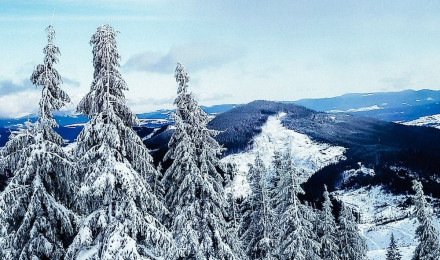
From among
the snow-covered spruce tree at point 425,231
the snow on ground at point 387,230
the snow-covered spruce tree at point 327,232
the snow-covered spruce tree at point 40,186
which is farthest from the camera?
the snow on ground at point 387,230

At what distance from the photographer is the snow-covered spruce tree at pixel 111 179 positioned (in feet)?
36.5

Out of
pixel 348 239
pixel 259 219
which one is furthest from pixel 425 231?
pixel 259 219

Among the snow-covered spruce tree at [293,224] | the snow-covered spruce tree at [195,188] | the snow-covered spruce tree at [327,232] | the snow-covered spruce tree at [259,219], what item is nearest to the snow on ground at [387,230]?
the snow-covered spruce tree at [327,232]

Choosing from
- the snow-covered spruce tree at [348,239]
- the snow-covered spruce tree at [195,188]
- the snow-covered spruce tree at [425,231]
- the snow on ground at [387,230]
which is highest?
the snow-covered spruce tree at [195,188]

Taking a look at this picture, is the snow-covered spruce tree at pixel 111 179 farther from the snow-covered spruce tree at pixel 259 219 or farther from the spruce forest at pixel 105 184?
the snow-covered spruce tree at pixel 259 219

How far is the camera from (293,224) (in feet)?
84.3

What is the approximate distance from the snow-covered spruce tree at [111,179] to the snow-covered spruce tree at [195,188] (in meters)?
3.80

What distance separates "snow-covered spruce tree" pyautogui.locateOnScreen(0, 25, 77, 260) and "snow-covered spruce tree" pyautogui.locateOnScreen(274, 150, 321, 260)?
Answer: 16219 mm

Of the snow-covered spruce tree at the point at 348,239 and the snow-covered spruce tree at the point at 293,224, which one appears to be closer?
the snow-covered spruce tree at the point at 293,224

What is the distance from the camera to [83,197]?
36.9 ft

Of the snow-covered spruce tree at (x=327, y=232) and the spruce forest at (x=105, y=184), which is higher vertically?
the spruce forest at (x=105, y=184)

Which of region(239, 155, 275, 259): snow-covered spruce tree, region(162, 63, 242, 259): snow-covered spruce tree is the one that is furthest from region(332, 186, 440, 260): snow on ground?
region(162, 63, 242, 259): snow-covered spruce tree

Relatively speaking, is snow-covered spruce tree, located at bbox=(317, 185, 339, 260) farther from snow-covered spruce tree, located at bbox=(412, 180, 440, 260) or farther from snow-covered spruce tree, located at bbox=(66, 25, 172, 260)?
snow-covered spruce tree, located at bbox=(66, 25, 172, 260)

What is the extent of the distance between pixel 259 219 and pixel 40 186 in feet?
60.2
